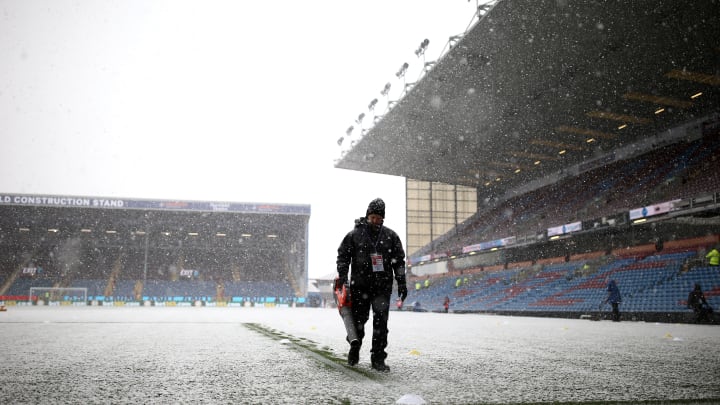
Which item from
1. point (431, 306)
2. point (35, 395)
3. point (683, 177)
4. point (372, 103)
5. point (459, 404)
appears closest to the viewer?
point (459, 404)

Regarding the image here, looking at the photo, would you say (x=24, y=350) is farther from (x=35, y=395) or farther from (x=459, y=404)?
(x=459, y=404)

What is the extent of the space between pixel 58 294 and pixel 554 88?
4454 centimetres

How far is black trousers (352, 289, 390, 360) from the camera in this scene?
176 inches

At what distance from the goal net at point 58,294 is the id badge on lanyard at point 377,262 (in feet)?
164

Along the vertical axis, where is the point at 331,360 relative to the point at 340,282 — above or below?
below

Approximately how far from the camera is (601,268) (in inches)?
960

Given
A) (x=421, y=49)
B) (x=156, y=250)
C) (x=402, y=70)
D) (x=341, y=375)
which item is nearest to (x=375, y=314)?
(x=341, y=375)

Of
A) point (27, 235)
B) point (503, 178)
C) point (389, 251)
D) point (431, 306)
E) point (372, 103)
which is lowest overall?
point (431, 306)

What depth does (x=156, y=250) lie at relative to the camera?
58.0 meters

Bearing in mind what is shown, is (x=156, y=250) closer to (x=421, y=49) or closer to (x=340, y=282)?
(x=421, y=49)

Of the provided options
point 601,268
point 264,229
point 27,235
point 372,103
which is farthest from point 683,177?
point 27,235

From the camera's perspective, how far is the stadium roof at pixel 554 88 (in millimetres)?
17516

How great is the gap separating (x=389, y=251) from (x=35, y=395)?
278 centimetres

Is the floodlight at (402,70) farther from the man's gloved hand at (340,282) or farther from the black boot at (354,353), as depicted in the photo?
the black boot at (354,353)
